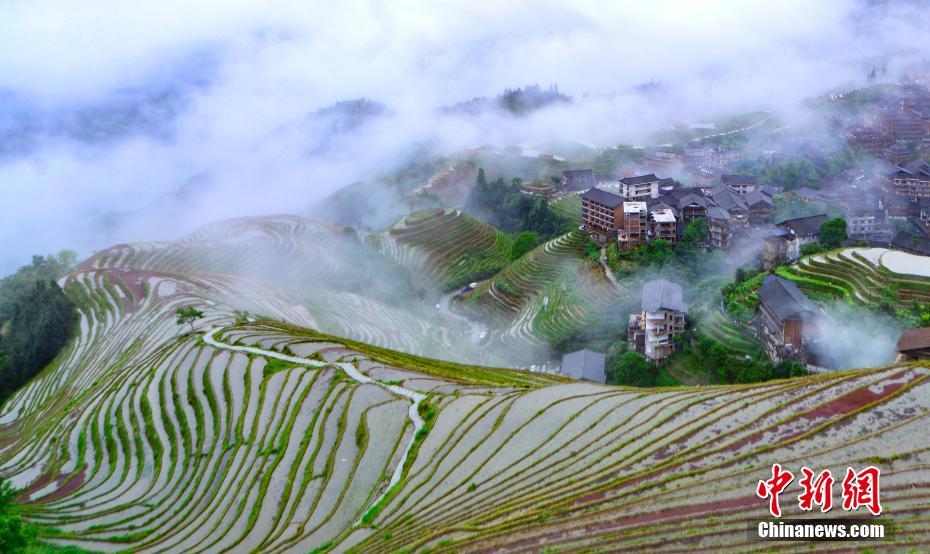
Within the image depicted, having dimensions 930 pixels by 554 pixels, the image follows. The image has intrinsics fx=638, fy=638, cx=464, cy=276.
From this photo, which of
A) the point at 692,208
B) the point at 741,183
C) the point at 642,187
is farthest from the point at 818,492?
the point at 741,183

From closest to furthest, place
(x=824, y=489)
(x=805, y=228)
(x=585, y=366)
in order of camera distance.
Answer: (x=824, y=489) < (x=585, y=366) < (x=805, y=228)

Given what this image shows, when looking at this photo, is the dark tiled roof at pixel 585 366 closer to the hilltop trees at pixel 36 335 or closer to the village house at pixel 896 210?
the village house at pixel 896 210

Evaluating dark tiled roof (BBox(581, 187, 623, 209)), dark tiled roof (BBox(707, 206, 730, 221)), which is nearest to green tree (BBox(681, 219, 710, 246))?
dark tiled roof (BBox(707, 206, 730, 221))

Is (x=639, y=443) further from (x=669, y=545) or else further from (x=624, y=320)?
(x=624, y=320)

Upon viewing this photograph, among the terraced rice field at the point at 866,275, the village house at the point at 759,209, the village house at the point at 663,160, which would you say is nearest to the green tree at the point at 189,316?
the terraced rice field at the point at 866,275

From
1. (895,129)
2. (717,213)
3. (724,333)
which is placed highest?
(895,129)

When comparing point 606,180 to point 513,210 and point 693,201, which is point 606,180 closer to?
point 513,210
